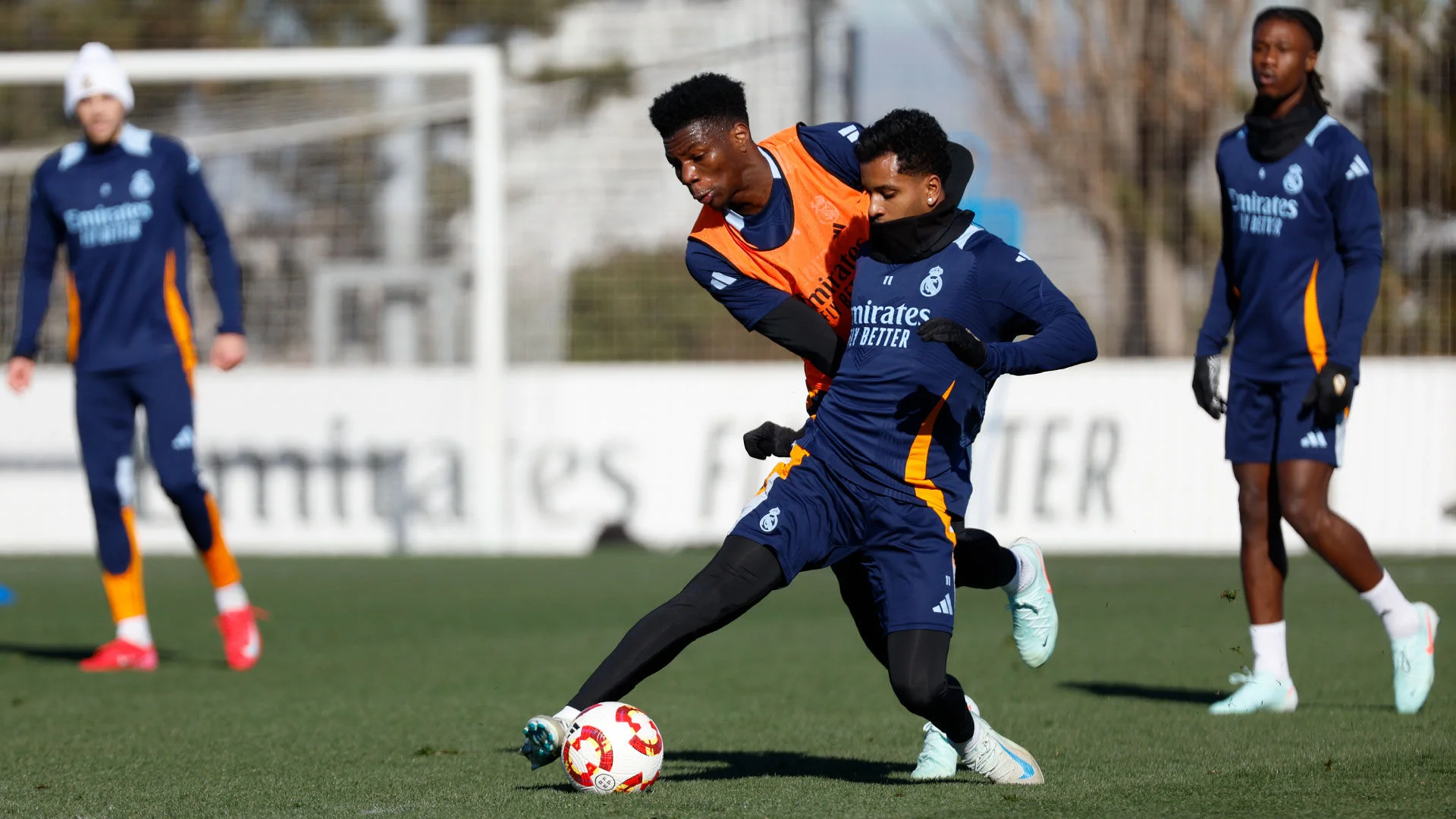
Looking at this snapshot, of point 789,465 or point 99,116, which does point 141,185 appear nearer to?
point 99,116

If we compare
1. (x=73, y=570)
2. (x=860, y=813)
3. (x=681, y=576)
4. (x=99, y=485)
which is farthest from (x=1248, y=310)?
(x=73, y=570)

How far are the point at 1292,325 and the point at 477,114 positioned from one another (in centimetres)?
962

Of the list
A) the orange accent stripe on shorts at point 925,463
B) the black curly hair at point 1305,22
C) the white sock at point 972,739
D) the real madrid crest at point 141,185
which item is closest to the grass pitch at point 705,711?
the white sock at point 972,739

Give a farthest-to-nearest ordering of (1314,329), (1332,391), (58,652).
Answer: (58,652) < (1314,329) < (1332,391)

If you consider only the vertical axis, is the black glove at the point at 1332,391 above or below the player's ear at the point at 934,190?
below

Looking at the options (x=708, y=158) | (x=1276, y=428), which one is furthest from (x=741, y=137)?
(x=1276, y=428)

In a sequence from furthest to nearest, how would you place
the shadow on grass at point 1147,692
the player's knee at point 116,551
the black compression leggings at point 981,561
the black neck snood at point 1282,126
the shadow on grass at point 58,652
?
the shadow on grass at point 58,652 → the player's knee at point 116,551 → the shadow on grass at point 1147,692 → the black neck snood at point 1282,126 → the black compression leggings at point 981,561

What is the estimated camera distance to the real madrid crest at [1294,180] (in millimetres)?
6180

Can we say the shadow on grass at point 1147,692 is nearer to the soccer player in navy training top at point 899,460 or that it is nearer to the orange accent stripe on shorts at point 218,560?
the soccer player in navy training top at point 899,460

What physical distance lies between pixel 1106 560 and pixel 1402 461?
2.32m

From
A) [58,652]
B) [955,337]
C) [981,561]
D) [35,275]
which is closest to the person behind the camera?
[955,337]

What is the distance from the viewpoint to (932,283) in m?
4.73

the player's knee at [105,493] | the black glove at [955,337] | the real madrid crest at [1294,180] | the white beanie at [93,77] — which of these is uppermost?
the white beanie at [93,77]

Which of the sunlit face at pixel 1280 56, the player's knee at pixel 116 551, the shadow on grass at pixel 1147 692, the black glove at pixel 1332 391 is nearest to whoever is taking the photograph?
the black glove at pixel 1332 391
